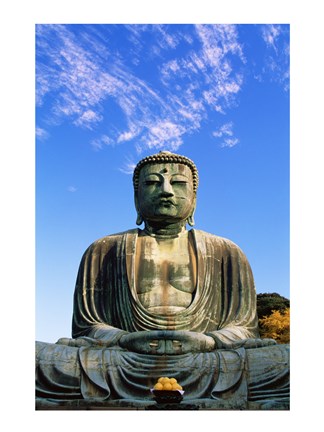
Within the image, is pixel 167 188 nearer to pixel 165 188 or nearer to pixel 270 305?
pixel 165 188

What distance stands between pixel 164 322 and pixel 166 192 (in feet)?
6.69

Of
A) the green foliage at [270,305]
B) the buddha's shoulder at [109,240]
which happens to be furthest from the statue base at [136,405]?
the green foliage at [270,305]

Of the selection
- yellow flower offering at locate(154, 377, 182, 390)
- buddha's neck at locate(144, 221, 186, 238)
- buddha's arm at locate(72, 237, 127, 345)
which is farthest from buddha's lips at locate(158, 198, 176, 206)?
yellow flower offering at locate(154, 377, 182, 390)

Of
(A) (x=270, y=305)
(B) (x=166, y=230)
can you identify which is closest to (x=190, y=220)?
(B) (x=166, y=230)

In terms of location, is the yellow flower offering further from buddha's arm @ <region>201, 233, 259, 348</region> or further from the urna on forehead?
the urna on forehead

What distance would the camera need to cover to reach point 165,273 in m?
12.8

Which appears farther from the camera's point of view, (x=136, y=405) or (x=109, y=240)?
(x=109, y=240)

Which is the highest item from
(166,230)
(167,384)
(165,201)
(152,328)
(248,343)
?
(165,201)

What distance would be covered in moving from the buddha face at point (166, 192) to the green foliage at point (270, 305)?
30.1ft

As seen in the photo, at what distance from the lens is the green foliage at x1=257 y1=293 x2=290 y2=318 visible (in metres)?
22.1

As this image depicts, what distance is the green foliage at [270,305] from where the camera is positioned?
72.5 ft

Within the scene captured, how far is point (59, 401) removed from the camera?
10727 millimetres

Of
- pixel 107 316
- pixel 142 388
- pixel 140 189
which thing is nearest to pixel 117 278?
pixel 107 316

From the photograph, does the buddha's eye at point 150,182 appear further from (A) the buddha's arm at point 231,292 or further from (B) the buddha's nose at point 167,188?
(A) the buddha's arm at point 231,292
